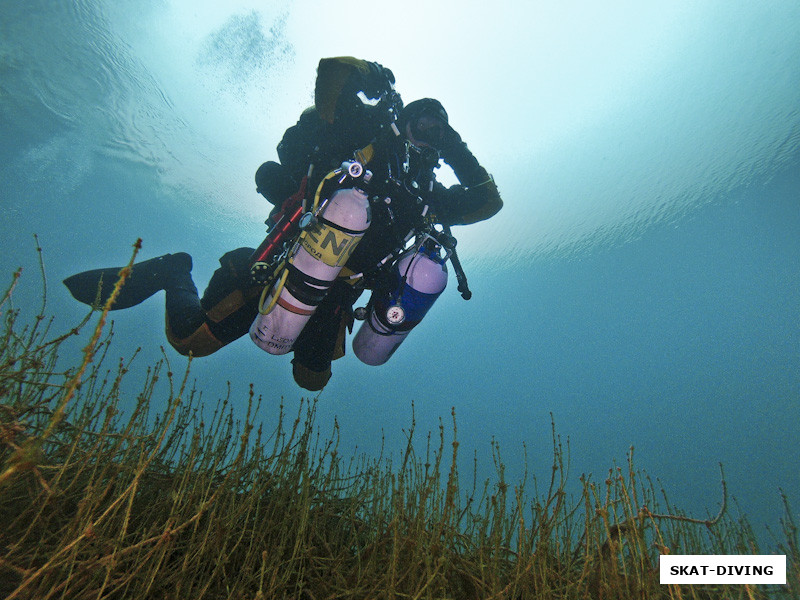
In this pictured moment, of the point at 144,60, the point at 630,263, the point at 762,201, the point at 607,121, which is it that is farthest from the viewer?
the point at 630,263

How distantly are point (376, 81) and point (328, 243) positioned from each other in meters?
1.54

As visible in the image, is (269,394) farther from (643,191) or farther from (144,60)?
(643,191)

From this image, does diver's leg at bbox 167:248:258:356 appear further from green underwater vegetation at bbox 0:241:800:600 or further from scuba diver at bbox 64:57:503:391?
green underwater vegetation at bbox 0:241:800:600

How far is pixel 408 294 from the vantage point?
316 cm

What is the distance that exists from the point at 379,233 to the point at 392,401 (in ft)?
233

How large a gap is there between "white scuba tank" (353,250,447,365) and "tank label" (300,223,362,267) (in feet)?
1.99

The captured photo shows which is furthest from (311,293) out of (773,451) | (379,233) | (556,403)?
(556,403)

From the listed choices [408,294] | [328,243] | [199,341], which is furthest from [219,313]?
[408,294]

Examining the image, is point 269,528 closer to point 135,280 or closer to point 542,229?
point 135,280

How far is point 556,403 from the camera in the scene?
6869 cm

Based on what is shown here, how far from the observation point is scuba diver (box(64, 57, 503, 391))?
9.29ft

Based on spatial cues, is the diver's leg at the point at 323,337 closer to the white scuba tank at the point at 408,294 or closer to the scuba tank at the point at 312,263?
the white scuba tank at the point at 408,294

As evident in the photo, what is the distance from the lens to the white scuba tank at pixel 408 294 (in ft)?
10.3

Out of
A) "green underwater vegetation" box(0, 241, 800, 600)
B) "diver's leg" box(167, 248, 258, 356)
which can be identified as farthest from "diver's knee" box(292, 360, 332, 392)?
"green underwater vegetation" box(0, 241, 800, 600)
